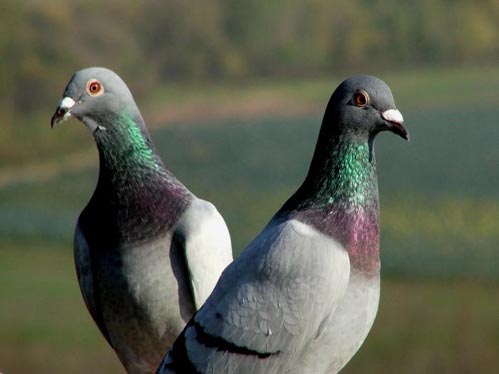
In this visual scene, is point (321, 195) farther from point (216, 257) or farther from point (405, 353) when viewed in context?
point (405, 353)

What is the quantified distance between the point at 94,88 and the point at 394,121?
118cm

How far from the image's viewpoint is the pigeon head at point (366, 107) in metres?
2.81

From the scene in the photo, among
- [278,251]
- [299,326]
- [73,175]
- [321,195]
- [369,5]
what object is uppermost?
[369,5]

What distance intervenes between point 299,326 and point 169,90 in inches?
407

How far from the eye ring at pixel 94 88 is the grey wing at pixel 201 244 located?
52 centimetres

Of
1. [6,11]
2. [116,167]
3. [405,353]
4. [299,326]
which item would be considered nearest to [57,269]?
[6,11]

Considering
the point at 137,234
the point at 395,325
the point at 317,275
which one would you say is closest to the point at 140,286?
the point at 137,234

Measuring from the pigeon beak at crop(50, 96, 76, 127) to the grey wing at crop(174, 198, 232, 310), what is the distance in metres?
0.54

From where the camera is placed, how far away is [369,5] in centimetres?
1323

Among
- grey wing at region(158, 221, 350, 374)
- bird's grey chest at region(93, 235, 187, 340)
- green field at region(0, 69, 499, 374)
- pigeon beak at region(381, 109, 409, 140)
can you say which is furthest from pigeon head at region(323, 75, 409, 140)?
green field at region(0, 69, 499, 374)

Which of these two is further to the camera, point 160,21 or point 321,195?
point 160,21

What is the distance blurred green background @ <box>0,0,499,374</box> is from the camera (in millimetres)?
11805

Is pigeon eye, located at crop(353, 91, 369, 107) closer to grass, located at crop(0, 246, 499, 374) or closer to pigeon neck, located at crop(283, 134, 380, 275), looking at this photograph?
pigeon neck, located at crop(283, 134, 380, 275)

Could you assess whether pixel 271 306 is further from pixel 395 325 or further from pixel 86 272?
pixel 395 325
